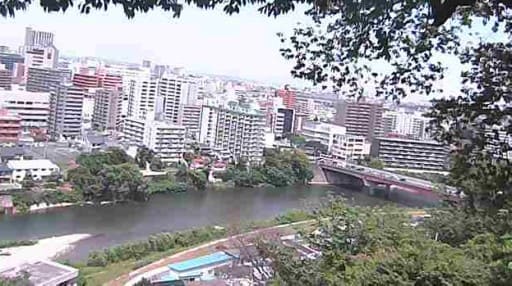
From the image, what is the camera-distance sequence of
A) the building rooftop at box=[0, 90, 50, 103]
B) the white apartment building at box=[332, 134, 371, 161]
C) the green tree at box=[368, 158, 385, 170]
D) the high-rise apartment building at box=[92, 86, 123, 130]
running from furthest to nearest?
the high-rise apartment building at box=[92, 86, 123, 130], the white apartment building at box=[332, 134, 371, 161], the building rooftop at box=[0, 90, 50, 103], the green tree at box=[368, 158, 385, 170]

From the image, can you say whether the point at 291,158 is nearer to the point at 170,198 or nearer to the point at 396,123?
the point at 170,198

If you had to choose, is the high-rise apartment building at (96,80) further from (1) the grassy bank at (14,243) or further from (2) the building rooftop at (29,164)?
(1) the grassy bank at (14,243)

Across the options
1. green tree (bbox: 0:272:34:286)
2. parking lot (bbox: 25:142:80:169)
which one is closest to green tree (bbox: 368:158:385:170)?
parking lot (bbox: 25:142:80:169)

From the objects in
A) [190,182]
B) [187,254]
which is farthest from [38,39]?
[187,254]

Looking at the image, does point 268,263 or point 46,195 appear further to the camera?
point 46,195

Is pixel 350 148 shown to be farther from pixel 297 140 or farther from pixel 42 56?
pixel 42 56

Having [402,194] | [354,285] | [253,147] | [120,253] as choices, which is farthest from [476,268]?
[253,147]

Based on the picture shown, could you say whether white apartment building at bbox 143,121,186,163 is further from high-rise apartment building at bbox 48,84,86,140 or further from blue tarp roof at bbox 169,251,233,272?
blue tarp roof at bbox 169,251,233,272
